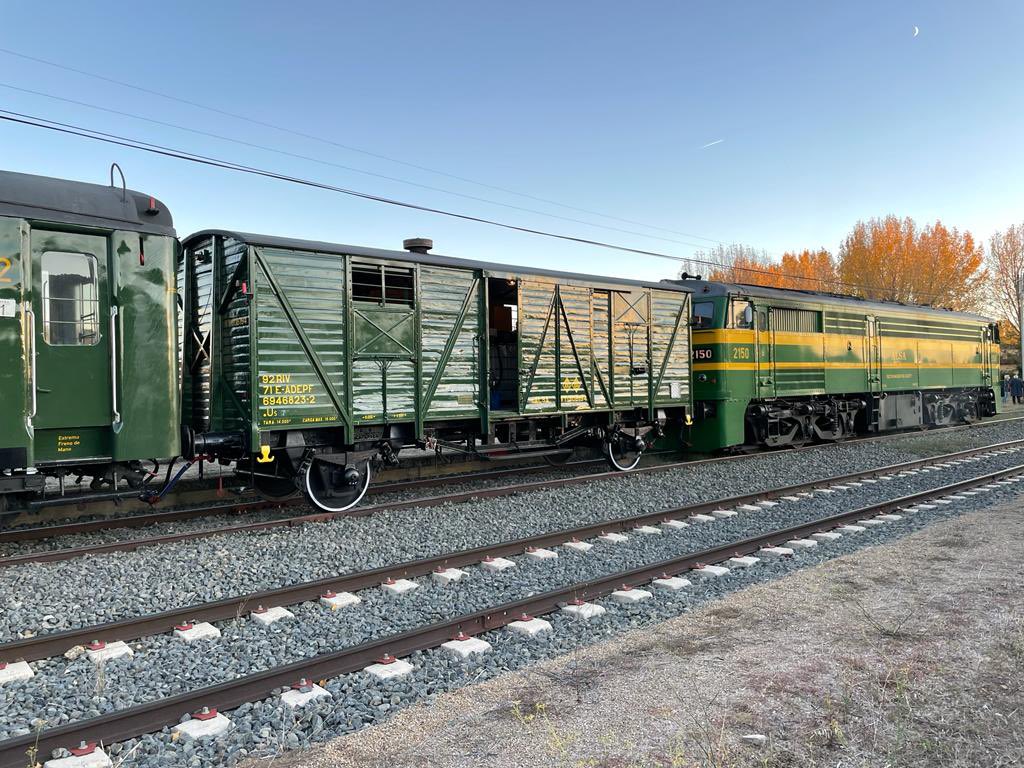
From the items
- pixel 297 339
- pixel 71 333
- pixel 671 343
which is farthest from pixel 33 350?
pixel 671 343

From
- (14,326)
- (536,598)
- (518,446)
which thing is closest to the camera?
(536,598)

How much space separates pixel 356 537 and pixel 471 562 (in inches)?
65.2

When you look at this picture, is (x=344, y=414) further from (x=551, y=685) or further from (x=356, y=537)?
(x=551, y=685)

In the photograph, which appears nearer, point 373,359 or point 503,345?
point 373,359

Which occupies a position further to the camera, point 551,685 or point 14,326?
point 14,326

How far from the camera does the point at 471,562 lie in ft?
22.9

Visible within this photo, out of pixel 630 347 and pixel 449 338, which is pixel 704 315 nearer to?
pixel 630 347

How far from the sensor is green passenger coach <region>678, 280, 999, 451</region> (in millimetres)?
14141

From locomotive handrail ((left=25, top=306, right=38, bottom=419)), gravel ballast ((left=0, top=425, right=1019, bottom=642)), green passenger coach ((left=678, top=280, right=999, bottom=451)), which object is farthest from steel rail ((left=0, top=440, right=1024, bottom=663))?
green passenger coach ((left=678, top=280, right=999, bottom=451))

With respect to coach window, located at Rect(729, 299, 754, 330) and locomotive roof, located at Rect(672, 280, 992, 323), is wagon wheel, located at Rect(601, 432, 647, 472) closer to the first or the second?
coach window, located at Rect(729, 299, 754, 330)

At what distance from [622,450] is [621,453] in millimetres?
60

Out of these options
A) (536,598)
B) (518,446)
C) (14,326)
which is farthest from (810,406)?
(14,326)

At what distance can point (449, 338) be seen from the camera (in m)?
10.1

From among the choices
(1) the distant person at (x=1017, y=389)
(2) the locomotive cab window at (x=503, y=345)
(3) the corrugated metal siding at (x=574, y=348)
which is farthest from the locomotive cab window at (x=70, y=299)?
(1) the distant person at (x=1017, y=389)
